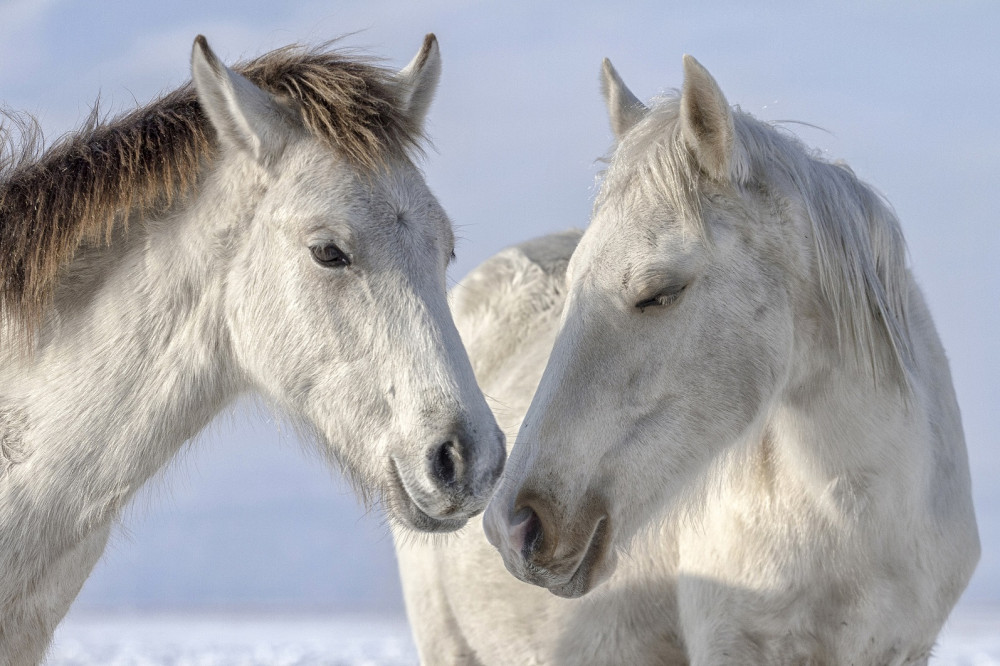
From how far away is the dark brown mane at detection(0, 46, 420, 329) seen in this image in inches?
129

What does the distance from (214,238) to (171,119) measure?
0.49 metres

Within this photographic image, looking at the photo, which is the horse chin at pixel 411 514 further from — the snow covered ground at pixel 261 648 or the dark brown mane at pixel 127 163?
the snow covered ground at pixel 261 648

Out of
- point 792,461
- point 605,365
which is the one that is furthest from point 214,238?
point 792,461

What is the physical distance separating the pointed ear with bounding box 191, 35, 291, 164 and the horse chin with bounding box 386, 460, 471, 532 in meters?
1.18

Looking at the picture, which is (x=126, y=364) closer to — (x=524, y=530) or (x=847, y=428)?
(x=524, y=530)

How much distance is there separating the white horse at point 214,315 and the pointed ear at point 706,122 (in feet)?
3.02

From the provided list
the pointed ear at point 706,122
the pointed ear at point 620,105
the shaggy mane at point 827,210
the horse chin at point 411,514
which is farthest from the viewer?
the pointed ear at point 620,105

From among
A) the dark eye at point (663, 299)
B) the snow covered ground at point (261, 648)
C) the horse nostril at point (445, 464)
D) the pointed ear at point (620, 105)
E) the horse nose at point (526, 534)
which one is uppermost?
the pointed ear at point (620, 105)

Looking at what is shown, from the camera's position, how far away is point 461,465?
2.97m

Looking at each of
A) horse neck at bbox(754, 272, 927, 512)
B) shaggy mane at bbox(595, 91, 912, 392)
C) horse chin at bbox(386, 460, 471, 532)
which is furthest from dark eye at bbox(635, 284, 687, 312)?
horse chin at bbox(386, 460, 471, 532)

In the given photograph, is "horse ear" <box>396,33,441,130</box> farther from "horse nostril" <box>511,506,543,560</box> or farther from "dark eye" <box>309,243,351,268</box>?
"horse nostril" <box>511,506,543,560</box>

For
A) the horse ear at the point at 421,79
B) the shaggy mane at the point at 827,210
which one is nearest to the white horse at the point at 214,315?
the horse ear at the point at 421,79

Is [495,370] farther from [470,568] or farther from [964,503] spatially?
[964,503]

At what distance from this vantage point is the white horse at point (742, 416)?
3240 mm
